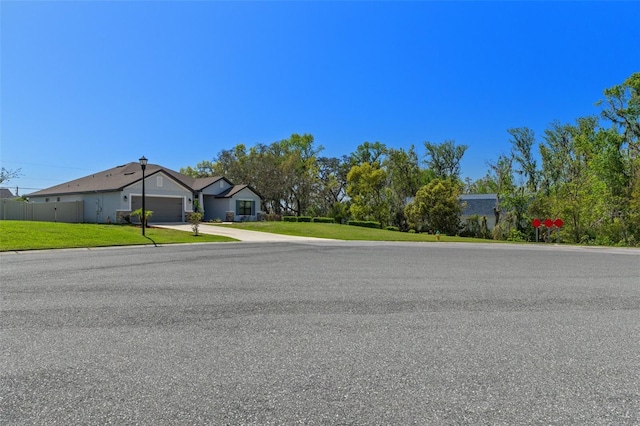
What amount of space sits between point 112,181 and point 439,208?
28951 millimetres

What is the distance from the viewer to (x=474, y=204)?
148 feet

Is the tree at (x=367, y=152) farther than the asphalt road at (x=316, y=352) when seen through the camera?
Yes

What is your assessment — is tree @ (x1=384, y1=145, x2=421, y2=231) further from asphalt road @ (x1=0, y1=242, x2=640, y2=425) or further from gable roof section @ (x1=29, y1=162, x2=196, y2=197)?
asphalt road @ (x1=0, y1=242, x2=640, y2=425)

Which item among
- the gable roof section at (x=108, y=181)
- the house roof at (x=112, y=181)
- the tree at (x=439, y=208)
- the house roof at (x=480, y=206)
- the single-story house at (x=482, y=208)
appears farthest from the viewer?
the house roof at (x=480, y=206)

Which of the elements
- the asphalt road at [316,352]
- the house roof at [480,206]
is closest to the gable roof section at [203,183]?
the house roof at [480,206]

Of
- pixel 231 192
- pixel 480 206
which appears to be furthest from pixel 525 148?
pixel 231 192

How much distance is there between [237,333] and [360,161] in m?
49.0

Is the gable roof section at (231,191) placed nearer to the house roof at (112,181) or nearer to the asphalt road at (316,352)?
the house roof at (112,181)

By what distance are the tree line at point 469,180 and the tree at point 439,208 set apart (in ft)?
0.32

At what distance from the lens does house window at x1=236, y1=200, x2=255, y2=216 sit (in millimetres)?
36312

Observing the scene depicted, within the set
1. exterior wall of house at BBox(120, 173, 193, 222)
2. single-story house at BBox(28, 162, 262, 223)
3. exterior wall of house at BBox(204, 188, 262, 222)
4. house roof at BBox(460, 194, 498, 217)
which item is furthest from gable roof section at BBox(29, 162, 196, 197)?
house roof at BBox(460, 194, 498, 217)

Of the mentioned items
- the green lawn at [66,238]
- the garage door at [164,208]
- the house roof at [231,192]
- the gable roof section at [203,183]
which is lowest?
the green lawn at [66,238]

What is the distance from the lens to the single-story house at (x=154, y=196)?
2884 cm

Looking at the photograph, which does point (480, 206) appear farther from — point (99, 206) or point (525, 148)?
point (99, 206)
